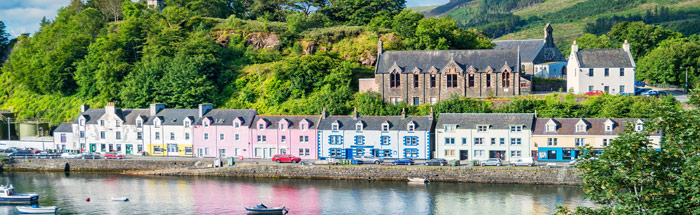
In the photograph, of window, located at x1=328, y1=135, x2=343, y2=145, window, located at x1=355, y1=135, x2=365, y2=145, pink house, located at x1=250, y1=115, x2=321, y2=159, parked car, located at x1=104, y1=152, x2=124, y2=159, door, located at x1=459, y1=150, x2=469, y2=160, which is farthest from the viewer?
parked car, located at x1=104, y1=152, x2=124, y2=159

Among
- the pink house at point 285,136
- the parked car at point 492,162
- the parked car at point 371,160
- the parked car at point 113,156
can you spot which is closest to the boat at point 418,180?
the parked car at point 371,160

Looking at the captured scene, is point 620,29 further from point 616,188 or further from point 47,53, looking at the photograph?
point 616,188

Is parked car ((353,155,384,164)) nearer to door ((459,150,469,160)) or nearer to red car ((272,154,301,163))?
red car ((272,154,301,163))

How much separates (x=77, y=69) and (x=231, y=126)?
28187mm

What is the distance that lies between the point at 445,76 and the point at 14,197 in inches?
1472

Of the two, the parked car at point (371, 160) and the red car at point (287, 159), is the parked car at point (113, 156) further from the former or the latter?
the parked car at point (371, 160)

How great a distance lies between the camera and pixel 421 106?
6775 centimetres

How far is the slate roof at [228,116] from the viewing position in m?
64.3

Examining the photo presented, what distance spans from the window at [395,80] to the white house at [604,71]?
1538 centimetres

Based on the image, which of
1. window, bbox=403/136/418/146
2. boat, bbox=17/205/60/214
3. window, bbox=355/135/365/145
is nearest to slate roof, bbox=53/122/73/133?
boat, bbox=17/205/60/214

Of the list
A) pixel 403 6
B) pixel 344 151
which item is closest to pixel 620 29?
pixel 403 6

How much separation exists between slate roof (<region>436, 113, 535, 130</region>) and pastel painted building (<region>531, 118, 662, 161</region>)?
113cm

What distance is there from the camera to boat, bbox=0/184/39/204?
50.6 m

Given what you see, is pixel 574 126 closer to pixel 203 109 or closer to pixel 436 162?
pixel 436 162
